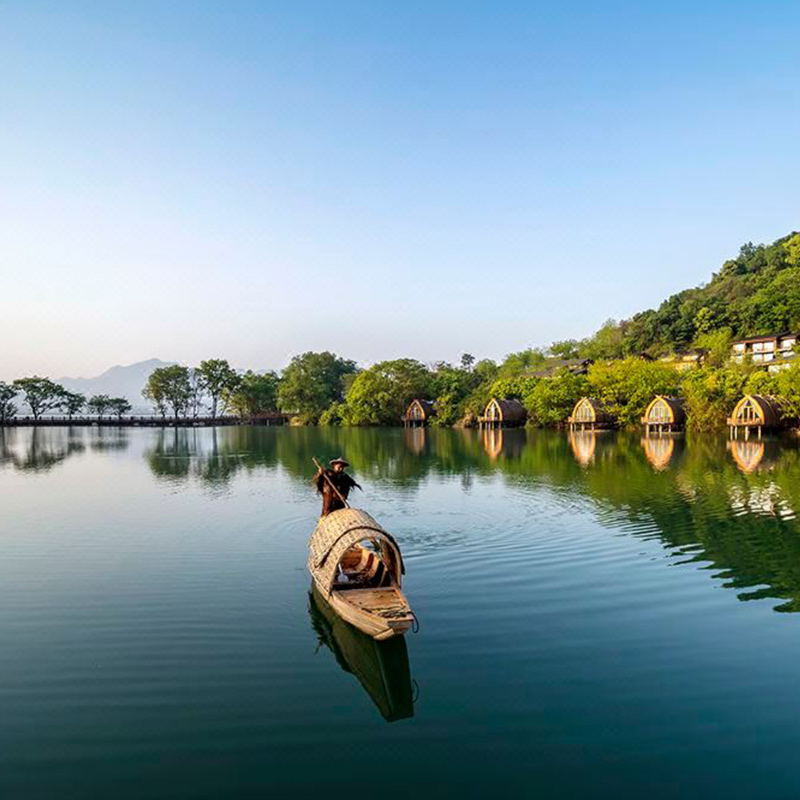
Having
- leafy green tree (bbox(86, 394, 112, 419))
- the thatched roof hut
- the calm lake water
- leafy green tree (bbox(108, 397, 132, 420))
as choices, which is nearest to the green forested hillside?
the thatched roof hut

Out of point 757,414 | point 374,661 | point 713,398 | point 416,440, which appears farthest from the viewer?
point 416,440

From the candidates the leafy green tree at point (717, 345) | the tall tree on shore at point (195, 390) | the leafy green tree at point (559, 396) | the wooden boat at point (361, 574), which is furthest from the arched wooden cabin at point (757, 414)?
the tall tree on shore at point (195, 390)

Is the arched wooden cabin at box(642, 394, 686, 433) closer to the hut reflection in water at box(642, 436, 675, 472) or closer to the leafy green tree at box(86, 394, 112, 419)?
the hut reflection in water at box(642, 436, 675, 472)

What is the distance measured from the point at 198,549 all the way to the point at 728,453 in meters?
29.3

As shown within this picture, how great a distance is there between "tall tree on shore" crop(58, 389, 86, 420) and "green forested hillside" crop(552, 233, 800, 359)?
225ft

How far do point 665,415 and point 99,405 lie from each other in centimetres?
7359

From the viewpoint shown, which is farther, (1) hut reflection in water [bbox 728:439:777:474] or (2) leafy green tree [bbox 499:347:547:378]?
(2) leafy green tree [bbox 499:347:547:378]

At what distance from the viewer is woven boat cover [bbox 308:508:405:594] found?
10039mm

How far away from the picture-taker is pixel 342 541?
400 inches

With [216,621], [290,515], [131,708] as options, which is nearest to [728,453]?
[290,515]

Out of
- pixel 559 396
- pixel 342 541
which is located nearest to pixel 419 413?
pixel 559 396

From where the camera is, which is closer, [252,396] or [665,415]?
[665,415]

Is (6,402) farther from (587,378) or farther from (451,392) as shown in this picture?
(587,378)

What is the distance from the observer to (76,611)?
10.8 metres
